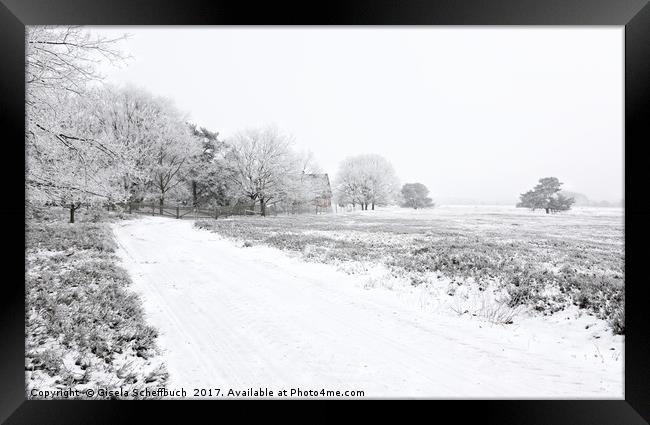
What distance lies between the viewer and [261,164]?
201 inches

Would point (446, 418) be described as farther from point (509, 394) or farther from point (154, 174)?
point (154, 174)

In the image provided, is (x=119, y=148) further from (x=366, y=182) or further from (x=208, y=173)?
(x=366, y=182)

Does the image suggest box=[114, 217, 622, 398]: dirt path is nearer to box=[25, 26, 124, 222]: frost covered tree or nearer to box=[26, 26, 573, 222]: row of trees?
box=[26, 26, 573, 222]: row of trees

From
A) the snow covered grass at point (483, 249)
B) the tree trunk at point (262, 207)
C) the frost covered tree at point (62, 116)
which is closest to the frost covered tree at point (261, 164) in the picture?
the tree trunk at point (262, 207)

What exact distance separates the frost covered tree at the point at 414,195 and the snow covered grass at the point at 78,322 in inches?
156

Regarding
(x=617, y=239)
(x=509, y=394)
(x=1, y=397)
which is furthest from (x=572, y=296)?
(x=1, y=397)

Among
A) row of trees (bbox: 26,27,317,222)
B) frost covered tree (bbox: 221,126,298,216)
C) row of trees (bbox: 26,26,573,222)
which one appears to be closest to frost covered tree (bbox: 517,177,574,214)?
row of trees (bbox: 26,26,573,222)

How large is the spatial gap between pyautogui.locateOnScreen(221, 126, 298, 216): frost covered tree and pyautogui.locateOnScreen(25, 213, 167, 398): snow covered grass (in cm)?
236

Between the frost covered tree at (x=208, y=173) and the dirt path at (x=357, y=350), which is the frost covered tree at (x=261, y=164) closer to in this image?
the frost covered tree at (x=208, y=173)

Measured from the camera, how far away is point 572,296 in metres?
3.46

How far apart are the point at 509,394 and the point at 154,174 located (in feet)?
19.7

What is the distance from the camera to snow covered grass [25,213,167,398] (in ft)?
9.63

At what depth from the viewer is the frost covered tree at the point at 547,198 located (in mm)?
4195
